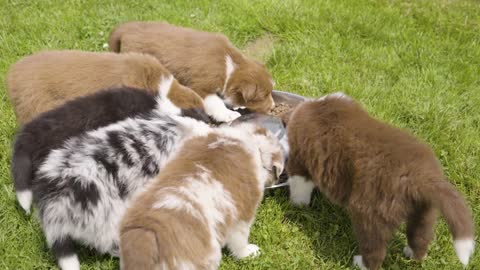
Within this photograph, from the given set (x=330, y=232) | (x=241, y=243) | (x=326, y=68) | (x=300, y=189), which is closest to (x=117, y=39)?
(x=326, y=68)

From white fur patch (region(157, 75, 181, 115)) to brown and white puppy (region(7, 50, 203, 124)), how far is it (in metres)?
0.03

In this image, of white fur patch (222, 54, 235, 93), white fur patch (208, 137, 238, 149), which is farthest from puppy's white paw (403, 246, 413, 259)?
white fur patch (222, 54, 235, 93)

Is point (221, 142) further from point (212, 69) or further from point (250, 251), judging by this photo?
point (212, 69)

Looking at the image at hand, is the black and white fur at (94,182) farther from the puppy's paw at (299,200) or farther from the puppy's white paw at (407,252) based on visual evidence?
the puppy's white paw at (407,252)

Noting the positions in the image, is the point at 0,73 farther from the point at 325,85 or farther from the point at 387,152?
the point at 387,152

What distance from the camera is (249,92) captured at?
4.60m

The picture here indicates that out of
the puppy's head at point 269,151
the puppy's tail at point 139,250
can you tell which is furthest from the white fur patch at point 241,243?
the puppy's tail at point 139,250

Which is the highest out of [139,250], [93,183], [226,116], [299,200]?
[139,250]

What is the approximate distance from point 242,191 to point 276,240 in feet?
2.57

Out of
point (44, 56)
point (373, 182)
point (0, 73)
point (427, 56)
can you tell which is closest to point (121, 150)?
point (44, 56)

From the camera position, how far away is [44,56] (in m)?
4.13

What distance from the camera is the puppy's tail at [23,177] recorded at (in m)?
3.08

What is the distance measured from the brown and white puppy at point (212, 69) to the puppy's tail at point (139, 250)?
6.83 feet

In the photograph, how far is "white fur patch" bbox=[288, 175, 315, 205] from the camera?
149 inches
